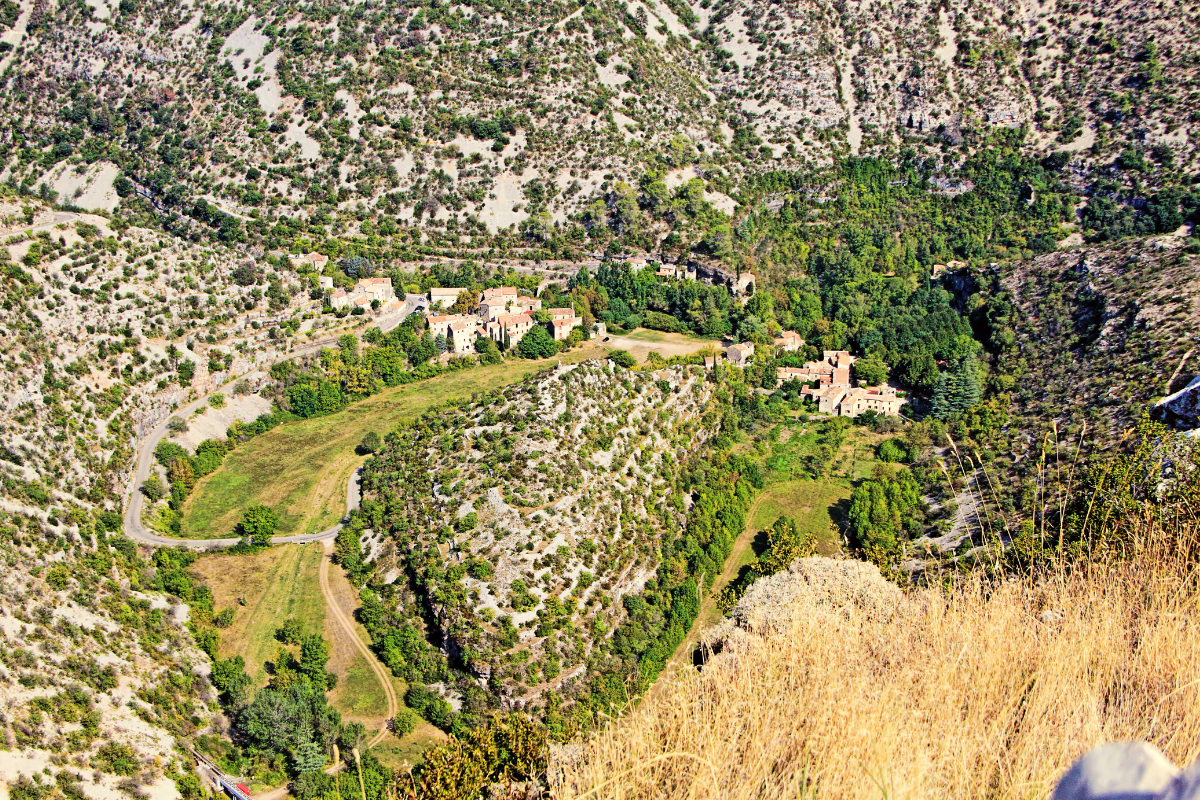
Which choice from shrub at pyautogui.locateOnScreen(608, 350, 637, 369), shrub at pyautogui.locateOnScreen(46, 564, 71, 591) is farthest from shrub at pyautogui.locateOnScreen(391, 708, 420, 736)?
shrub at pyautogui.locateOnScreen(608, 350, 637, 369)

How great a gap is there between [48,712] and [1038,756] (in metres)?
26.8

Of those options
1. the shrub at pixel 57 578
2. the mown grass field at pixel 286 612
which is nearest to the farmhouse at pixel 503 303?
the mown grass field at pixel 286 612

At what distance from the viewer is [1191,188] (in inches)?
2261

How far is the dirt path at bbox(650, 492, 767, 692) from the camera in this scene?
28.6 m

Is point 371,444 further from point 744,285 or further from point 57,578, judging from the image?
point 744,285

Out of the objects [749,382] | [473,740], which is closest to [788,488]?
[749,382]

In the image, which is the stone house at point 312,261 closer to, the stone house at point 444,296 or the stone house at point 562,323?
the stone house at point 444,296

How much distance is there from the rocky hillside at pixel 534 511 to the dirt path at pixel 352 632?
7.13 ft

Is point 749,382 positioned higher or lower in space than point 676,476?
higher

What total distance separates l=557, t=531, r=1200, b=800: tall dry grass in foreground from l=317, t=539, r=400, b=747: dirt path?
63.3 feet

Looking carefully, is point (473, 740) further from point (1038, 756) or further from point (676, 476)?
point (676, 476)

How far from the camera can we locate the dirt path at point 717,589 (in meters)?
28.6

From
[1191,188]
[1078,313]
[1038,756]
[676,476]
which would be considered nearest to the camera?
[1038,756]

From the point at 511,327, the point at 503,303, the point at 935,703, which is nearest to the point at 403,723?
the point at 935,703
